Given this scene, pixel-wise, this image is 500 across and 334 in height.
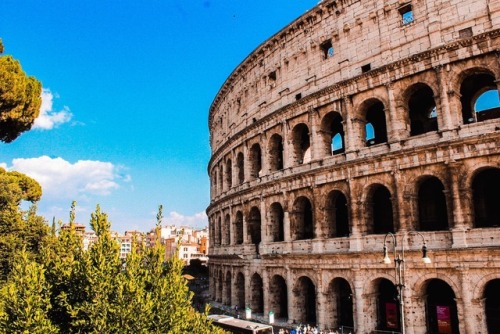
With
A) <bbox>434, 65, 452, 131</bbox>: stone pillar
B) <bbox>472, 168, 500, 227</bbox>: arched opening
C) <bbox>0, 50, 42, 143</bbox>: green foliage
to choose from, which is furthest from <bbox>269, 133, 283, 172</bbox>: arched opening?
<bbox>0, 50, 42, 143</bbox>: green foliage

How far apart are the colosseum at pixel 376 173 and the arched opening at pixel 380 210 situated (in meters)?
0.07

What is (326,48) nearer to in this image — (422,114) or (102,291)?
(422,114)

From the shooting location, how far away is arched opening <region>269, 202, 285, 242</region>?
2227 centimetres

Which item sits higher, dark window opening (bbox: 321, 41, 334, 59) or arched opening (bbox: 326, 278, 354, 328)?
dark window opening (bbox: 321, 41, 334, 59)

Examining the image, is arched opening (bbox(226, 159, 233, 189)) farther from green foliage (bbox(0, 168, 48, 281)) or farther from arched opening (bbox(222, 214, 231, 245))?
green foliage (bbox(0, 168, 48, 281))

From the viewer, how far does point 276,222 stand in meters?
22.4

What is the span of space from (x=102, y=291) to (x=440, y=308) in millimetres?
13726

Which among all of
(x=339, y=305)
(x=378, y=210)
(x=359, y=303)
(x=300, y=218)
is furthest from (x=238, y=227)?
(x=359, y=303)

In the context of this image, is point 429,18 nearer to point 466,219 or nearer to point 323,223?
point 466,219

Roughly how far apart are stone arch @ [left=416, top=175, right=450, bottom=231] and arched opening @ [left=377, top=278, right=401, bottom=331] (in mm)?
3087

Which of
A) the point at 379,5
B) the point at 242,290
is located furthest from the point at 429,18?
the point at 242,290

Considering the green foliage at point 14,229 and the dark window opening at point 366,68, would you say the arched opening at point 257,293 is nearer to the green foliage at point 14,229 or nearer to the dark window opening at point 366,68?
the green foliage at point 14,229

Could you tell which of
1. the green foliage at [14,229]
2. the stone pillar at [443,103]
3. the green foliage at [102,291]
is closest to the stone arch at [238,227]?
the green foliage at [14,229]

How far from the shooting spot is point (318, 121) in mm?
19953
